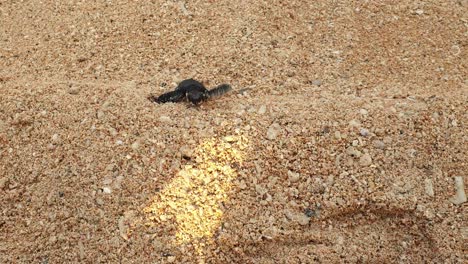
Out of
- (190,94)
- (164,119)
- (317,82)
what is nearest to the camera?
(164,119)

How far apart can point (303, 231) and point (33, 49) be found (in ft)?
5.36

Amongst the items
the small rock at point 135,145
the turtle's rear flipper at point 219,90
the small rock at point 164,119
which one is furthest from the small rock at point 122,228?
the turtle's rear flipper at point 219,90

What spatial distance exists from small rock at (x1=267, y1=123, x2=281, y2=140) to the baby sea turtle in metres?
0.31

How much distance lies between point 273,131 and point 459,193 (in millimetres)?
702

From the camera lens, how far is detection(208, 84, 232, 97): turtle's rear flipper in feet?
6.72

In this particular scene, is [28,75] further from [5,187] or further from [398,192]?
[398,192]

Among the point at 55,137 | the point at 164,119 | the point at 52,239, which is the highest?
the point at 164,119

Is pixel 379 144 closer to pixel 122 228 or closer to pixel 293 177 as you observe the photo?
pixel 293 177

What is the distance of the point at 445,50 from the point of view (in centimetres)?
239

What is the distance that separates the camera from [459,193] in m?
1.76

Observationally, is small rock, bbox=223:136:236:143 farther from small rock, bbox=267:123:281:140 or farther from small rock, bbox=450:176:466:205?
small rock, bbox=450:176:466:205

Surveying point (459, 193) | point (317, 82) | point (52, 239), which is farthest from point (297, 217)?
point (52, 239)

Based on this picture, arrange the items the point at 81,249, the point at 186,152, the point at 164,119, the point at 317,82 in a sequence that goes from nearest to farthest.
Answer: the point at 81,249
the point at 186,152
the point at 164,119
the point at 317,82

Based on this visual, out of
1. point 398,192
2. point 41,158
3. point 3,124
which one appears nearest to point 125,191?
point 41,158
